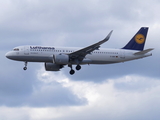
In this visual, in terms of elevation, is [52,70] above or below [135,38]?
below

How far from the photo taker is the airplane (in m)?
75.7

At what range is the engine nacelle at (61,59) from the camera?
7519 cm

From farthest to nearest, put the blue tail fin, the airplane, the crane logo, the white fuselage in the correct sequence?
1. the crane logo
2. the blue tail fin
3. the white fuselage
4. the airplane

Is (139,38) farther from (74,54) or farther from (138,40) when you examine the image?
(74,54)

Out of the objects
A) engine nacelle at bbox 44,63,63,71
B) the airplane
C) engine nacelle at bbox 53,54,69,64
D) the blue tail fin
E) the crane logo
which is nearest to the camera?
engine nacelle at bbox 53,54,69,64

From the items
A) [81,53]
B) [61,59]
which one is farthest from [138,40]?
[61,59]

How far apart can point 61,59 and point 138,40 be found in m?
16.4

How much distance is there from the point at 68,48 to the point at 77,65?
309 centimetres

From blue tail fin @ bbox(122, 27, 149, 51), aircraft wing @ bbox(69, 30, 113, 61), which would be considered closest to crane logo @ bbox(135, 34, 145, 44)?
blue tail fin @ bbox(122, 27, 149, 51)

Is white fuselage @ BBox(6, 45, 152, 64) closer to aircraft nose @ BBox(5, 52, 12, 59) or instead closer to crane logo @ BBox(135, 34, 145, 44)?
aircraft nose @ BBox(5, 52, 12, 59)

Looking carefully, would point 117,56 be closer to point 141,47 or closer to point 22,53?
point 141,47

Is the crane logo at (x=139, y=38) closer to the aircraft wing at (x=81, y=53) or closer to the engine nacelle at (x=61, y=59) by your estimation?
the aircraft wing at (x=81, y=53)

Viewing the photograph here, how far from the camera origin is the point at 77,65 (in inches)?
3100

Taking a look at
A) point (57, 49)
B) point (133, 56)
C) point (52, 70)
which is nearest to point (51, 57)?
point (57, 49)
